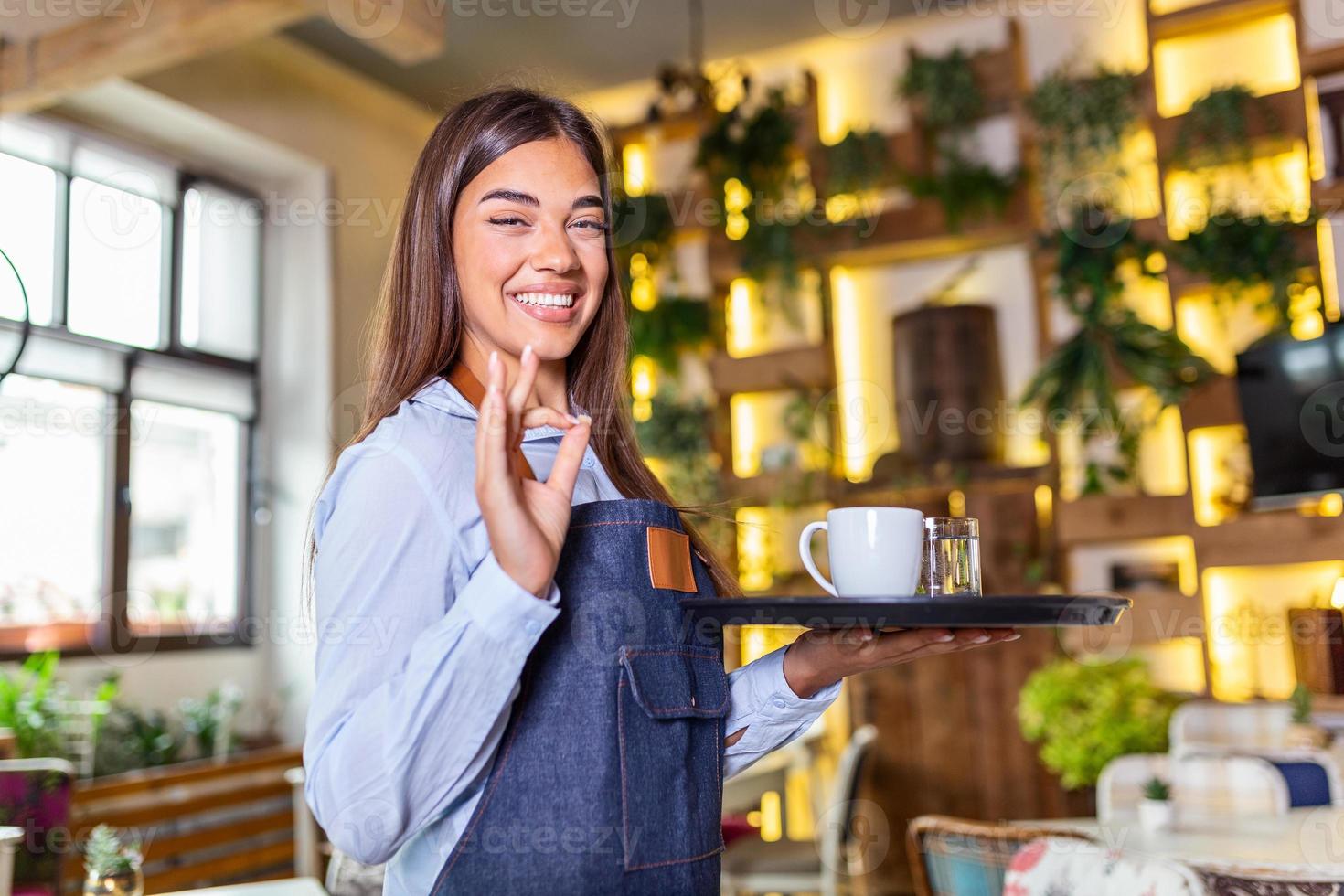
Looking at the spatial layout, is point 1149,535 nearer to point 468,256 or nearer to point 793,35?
point 793,35

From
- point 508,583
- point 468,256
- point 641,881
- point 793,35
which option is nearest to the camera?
point 508,583

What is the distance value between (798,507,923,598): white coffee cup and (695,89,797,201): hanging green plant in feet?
13.4

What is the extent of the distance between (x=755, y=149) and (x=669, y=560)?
13.7ft

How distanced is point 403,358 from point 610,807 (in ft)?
1.47

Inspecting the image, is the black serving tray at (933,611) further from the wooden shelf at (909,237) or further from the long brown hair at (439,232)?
the wooden shelf at (909,237)

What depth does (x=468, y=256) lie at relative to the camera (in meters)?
1.06

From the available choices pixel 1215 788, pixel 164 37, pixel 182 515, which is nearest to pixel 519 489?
pixel 1215 788

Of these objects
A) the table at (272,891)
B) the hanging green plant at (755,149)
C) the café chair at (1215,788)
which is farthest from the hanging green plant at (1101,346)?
the table at (272,891)

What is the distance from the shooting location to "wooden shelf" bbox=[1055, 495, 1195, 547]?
415 centimetres

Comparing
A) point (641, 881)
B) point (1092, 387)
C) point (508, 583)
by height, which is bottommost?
point (641, 881)

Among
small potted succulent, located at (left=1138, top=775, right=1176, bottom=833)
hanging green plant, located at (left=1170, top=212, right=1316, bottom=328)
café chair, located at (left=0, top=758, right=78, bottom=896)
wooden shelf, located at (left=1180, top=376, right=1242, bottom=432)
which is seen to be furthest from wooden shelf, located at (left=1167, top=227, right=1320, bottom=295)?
café chair, located at (left=0, top=758, right=78, bottom=896)

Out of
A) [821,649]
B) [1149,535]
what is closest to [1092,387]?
[1149,535]

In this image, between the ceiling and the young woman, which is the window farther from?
the young woman

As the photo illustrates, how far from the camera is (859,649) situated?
1062 mm
